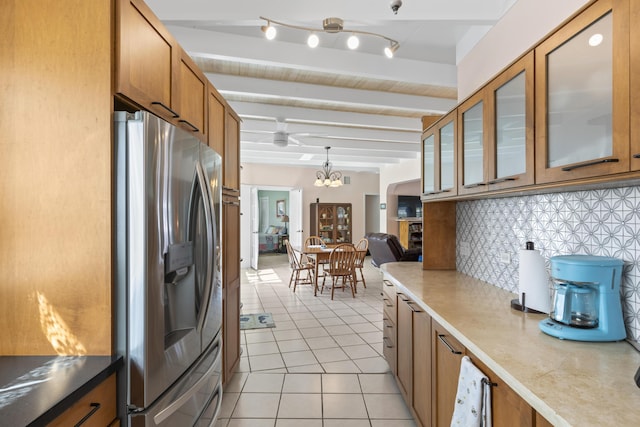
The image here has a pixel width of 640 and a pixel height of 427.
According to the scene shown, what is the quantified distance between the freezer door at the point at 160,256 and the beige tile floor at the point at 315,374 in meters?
1.12

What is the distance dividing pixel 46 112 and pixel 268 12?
152 centimetres

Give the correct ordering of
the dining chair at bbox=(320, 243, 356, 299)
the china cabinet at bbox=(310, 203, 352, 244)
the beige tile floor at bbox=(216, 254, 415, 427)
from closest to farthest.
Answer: the beige tile floor at bbox=(216, 254, 415, 427) → the dining chair at bbox=(320, 243, 356, 299) → the china cabinet at bbox=(310, 203, 352, 244)

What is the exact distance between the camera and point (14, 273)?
115 centimetres

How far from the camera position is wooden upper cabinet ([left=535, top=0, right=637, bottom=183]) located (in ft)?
3.36

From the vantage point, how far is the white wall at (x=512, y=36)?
69.9 inches

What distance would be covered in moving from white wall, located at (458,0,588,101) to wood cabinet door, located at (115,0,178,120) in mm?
1757

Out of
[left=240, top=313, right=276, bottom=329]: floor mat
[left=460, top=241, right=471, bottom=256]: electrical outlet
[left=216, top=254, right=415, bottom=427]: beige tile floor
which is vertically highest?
[left=460, top=241, right=471, bottom=256]: electrical outlet

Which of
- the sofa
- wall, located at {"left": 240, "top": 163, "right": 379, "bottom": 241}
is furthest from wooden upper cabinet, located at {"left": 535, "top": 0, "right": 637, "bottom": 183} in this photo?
wall, located at {"left": 240, "top": 163, "right": 379, "bottom": 241}

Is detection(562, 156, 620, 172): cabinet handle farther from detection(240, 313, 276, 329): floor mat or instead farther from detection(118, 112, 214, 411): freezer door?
detection(240, 313, 276, 329): floor mat

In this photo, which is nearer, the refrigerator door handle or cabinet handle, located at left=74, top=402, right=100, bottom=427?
cabinet handle, located at left=74, top=402, right=100, bottom=427

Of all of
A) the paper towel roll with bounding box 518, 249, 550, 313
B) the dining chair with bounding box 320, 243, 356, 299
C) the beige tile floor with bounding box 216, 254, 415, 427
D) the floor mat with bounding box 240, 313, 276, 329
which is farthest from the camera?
the dining chair with bounding box 320, 243, 356, 299

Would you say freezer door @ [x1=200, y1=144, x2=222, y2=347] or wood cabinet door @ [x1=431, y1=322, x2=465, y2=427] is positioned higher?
freezer door @ [x1=200, y1=144, x2=222, y2=347]

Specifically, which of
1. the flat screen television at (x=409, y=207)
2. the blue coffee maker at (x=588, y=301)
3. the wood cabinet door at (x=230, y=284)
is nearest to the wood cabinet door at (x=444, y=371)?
the blue coffee maker at (x=588, y=301)

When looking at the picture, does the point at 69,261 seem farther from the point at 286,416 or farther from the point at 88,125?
the point at 286,416
